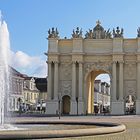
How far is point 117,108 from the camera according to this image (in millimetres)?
69188

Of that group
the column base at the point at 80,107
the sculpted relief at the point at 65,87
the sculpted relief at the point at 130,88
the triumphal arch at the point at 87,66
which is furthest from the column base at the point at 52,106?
the sculpted relief at the point at 130,88

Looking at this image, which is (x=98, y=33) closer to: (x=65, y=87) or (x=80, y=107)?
(x=65, y=87)

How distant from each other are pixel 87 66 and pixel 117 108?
8263 millimetres

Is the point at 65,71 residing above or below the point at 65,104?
above

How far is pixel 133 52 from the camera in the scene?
70.3m

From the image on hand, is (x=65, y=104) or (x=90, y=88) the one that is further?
(x=90, y=88)

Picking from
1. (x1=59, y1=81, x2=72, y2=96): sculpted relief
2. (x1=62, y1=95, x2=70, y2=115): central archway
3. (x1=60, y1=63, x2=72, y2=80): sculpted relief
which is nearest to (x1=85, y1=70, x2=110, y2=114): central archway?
(x1=59, y1=81, x2=72, y2=96): sculpted relief

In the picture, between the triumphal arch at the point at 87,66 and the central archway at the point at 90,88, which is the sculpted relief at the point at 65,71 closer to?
→ the triumphal arch at the point at 87,66

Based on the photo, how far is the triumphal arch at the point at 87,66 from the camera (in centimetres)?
6988

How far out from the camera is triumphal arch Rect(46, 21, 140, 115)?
69.9 meters

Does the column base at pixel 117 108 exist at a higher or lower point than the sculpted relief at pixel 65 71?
lower

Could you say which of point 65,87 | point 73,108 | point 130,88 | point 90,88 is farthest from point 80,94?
point 130,88

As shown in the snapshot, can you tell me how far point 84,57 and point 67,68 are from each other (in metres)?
3.28

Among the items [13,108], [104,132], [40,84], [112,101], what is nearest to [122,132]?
[104,132]
